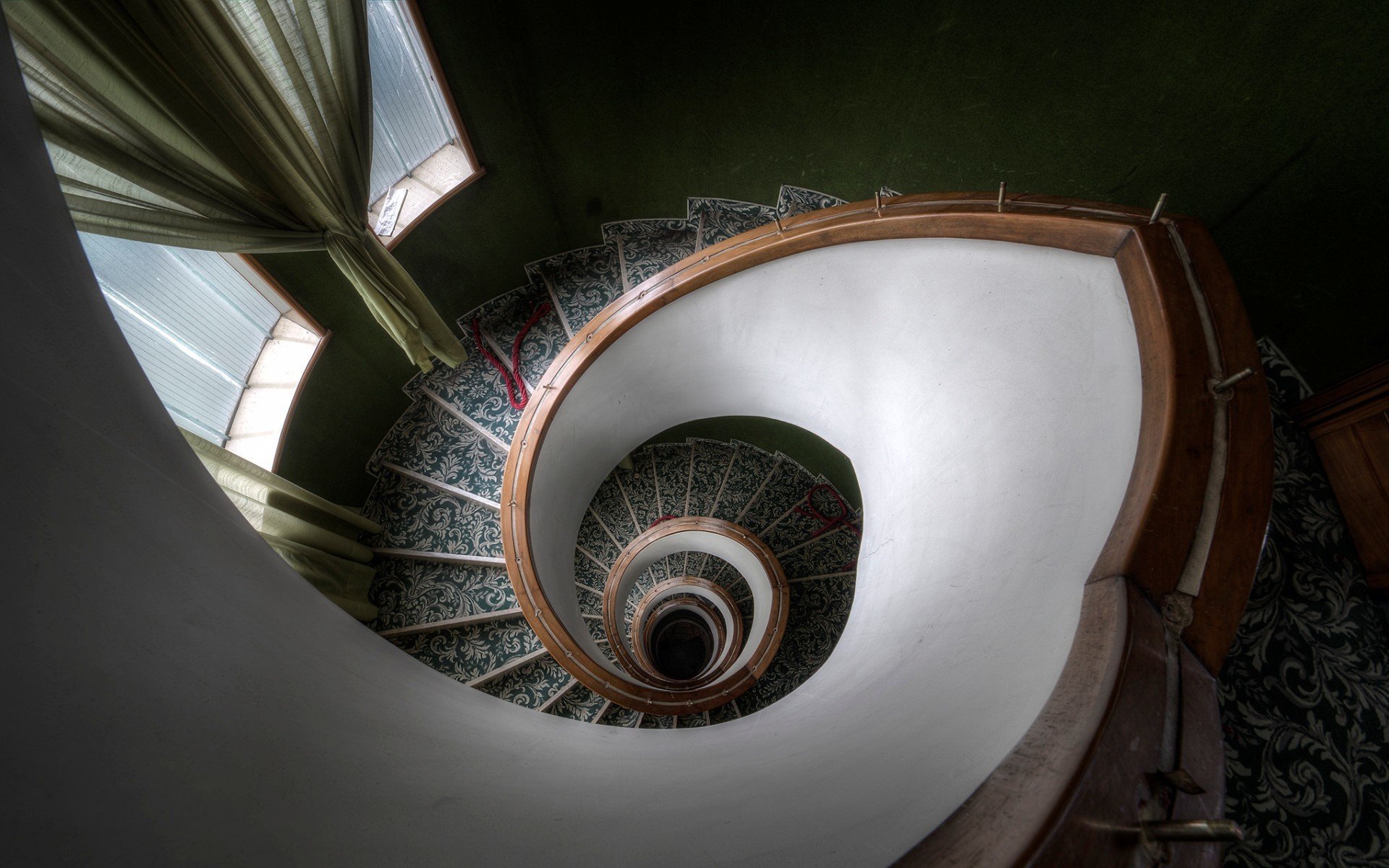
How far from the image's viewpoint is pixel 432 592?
9.07 feet

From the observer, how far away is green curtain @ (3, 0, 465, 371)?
1.29 metres

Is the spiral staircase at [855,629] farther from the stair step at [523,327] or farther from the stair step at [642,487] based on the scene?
the stair step at [642,487]

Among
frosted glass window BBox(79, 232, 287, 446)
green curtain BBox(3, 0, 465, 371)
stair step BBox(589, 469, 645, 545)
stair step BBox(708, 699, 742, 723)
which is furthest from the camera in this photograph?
stair step BBox(589, 469, 645, 545)

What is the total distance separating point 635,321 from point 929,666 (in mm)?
1747

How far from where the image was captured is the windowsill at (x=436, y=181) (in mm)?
2602

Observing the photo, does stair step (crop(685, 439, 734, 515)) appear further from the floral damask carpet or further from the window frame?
the floral damask carpet

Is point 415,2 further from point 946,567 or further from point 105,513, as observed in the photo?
point 946,567

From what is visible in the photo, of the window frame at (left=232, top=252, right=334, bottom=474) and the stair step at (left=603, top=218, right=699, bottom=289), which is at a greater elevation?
the stair step at (left=603, top=218, right=699, bottom=289)

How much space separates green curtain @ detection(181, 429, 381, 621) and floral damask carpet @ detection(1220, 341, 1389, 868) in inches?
84.3

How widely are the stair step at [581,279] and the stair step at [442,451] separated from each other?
84 cm

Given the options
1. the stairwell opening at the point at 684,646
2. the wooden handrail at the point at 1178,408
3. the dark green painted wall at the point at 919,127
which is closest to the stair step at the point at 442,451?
the dark green painted wall at the point at 919,127

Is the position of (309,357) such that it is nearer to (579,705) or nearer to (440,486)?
(440,486)

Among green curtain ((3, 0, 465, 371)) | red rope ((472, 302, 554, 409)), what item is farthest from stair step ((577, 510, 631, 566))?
green curtain ((3, 0, 465, 371))

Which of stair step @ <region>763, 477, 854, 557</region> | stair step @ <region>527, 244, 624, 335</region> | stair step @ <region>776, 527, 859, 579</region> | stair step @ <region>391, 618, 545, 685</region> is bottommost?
stair step @ <region>391, 618, 545, 685</region>
